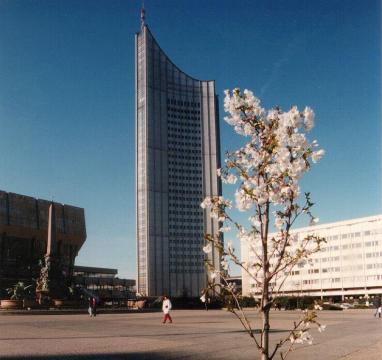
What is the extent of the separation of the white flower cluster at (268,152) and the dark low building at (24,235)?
113953mm

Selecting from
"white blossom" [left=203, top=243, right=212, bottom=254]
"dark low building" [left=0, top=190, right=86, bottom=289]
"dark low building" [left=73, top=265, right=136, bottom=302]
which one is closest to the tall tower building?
"dark low building" [left=73, top=265, right=136, bottom=302]

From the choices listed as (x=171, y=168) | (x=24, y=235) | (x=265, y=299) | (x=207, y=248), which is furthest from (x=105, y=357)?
(x=171, y=168)

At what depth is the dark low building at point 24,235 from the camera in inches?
4535

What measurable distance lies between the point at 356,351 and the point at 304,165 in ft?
33.5

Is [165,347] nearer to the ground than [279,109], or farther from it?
nearer to the ground

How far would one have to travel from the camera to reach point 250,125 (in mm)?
6176

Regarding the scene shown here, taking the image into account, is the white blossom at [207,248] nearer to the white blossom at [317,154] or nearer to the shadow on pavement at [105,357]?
the white blossom at [317,154]

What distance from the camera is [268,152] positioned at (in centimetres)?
590

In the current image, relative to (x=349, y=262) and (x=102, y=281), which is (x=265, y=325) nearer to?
(x=349, y=262)

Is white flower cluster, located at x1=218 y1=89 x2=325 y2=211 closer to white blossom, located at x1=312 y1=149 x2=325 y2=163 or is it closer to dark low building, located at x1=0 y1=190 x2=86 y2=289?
white blossom, located at x1=312 y1=149 x2=325 y2=163

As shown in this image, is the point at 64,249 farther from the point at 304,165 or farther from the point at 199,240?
the point at 304,165

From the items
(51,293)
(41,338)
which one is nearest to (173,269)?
(51,293)

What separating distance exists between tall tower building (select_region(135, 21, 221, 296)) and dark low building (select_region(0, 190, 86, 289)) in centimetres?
4589

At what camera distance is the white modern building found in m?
118
